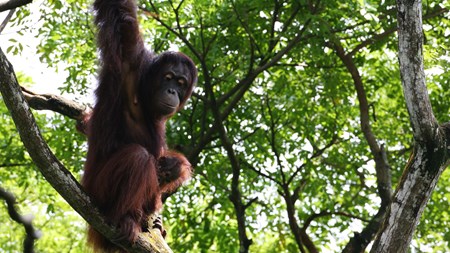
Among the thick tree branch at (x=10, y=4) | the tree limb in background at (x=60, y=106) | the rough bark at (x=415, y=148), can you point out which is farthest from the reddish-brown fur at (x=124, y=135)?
the rough bark at (x=415, y=148)

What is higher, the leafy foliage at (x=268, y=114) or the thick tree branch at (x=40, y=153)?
the leafy foliage at (x=268, y=114)

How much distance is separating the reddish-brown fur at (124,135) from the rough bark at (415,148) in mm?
1581

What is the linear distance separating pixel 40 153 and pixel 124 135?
1.37 meters

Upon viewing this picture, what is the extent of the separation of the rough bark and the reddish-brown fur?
1.58 meters

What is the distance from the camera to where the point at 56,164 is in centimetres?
405

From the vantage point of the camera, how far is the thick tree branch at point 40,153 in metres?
3.83

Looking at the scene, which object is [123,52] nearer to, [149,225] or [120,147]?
[120,147]

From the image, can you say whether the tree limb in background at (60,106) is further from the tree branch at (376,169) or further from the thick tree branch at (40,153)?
the tree branch at (376,169)

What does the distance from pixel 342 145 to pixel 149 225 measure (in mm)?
4872

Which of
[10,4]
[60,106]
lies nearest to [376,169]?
[60,106]

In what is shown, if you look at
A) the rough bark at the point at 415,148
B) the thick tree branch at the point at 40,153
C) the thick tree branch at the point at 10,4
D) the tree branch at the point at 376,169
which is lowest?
the thick tree branch at the point at 40,153

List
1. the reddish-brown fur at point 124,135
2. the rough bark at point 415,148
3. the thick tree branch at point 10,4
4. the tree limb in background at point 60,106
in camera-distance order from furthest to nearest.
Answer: the tree limb in background at point 60,106 < the reddish-brown fur at point 124,135 < the rough bark at point 415,148 < the thick tree branch at point 10,4

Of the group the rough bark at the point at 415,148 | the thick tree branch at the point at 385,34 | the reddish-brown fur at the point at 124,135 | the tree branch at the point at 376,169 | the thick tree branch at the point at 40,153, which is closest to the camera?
the thick tree branch at the point at 40,153

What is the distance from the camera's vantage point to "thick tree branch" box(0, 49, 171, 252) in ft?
12.6
